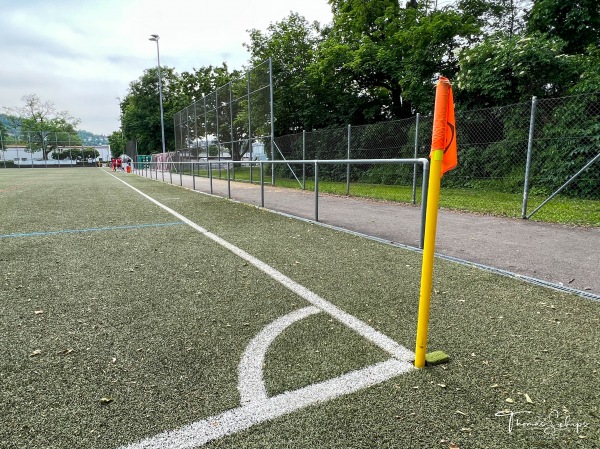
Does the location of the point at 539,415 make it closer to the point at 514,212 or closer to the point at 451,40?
the point at 514,212

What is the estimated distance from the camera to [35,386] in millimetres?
1881

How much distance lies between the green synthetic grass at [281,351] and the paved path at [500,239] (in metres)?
0.55

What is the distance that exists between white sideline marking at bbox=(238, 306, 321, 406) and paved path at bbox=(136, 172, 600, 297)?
7.92 feet

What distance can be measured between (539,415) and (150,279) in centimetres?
311

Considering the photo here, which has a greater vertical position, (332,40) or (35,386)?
(332,40)

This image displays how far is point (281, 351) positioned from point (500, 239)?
13.9ft

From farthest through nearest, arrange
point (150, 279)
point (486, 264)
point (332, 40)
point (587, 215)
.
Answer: point (332, 40) → point (587, 215) → point (486, 264) → point (150, 279)

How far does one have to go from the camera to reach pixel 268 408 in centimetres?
172

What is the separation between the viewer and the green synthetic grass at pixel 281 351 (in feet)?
5.24

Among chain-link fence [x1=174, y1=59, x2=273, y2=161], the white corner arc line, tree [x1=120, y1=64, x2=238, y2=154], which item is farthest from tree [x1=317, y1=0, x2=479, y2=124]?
tree [x1=120, y1=64, x2=238, y2=154]

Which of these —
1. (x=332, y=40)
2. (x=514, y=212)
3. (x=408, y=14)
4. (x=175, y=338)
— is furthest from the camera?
(x=332, y=40)

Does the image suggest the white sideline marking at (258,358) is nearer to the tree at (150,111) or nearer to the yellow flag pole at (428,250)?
the yellow flag pole at (428,250)

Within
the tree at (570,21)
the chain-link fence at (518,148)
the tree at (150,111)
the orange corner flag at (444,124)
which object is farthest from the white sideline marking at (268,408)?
the tree at (150,111)

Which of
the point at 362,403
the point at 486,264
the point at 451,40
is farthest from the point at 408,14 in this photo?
the point at 362,403
